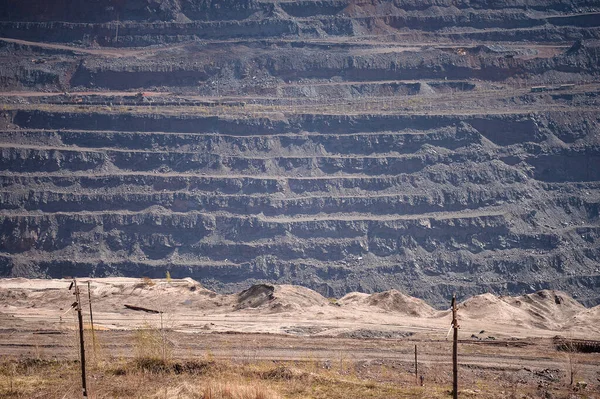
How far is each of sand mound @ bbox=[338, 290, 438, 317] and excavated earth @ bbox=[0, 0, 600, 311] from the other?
21.3 meters

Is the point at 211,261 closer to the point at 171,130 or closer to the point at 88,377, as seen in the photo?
the point at 171,130

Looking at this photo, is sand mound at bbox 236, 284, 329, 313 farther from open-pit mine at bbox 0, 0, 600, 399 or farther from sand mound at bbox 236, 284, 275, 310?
open-pit mine at bbox 0, 0, 600, 399

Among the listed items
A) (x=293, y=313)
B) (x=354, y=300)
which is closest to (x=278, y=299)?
(x=293, y=313)

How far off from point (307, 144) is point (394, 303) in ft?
124

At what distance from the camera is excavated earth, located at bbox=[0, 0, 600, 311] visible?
70.2m

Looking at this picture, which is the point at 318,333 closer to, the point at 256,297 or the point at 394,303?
the point at 256,297

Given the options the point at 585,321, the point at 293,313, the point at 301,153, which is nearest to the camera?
the point at 585,321

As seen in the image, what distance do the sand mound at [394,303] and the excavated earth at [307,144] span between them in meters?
21.3

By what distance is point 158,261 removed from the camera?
230 ft

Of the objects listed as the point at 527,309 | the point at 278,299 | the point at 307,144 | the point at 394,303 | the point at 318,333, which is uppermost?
the point at 307,144

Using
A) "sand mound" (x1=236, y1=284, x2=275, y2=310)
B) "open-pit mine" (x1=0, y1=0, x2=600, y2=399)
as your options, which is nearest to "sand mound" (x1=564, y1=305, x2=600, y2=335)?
"open-pit mine" (x1=0, y1=0, x2=600, y2=399)

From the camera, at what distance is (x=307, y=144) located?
80438 mm

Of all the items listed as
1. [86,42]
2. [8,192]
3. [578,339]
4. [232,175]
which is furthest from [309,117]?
[578,339]

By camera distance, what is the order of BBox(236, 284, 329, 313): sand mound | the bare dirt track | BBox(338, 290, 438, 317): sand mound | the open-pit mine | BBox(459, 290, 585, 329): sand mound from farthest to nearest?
the open-pit mine < BBox(338, 290, 438, 317): sand mound < BBox(236, 284, 329, 313): sand mound < BBox(459, 290, 585, 329): sand mound < the bare dirt track
